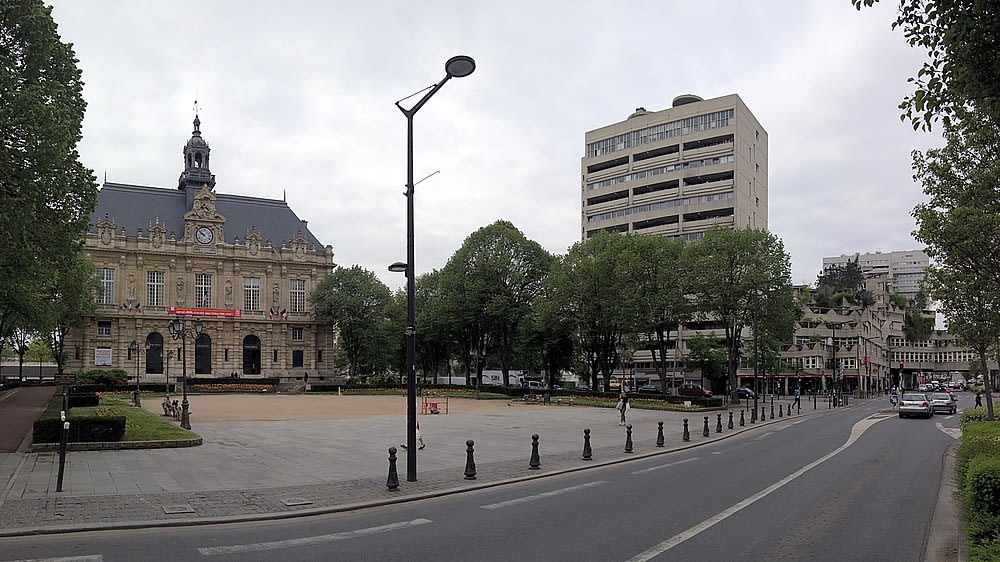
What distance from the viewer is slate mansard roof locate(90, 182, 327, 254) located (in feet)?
288

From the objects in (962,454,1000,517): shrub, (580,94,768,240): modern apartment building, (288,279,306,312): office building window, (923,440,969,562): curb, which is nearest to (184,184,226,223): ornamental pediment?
(288,279,306,312): office building window

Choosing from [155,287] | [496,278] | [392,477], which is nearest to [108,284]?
[155,287]

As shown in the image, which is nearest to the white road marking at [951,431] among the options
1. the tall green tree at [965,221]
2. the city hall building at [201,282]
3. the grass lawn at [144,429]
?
the tall green tree at [965,221]

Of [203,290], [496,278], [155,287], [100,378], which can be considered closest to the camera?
[100,378]

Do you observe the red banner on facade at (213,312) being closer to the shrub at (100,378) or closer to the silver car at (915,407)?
the shrub at (100,378)

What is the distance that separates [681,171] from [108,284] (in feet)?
238

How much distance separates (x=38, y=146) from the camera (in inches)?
655

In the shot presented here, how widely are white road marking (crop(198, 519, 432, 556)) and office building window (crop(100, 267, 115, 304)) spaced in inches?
3341

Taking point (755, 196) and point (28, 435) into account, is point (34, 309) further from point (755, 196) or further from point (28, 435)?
point (755, 196)

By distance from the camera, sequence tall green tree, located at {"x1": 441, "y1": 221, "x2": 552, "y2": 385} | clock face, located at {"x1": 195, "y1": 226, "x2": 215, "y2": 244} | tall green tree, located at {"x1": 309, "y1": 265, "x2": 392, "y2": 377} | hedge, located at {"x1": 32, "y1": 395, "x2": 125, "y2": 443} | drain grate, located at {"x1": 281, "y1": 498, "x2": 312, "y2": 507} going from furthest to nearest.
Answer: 1. clock face, located at {"x1": 195, "y1": 226, "x2": 215, "y2": 244}
2. tall green tree, located at {"x1": 309, "y1": 265, "x2": 392, "y2": 377}
3. tall green tree, located at {"x1": 441, "y1": 221, "x2": 552, "y2": 385}
4. hedge, located at {"x1": 32, "y1": 395, "x2": 125, "y2": 443}
5. drain grate, located at {"x1": 281, "y1": 498, "x2": 312, "y2": 507}

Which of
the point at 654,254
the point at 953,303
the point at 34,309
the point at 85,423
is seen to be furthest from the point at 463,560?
the point at 654,254

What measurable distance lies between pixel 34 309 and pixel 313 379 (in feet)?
179

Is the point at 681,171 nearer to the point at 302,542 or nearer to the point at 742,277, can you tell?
the point at 742,277

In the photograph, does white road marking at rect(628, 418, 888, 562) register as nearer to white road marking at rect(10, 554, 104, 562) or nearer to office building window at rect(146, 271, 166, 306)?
white road marking at rect(10, 554, 104, 562)
